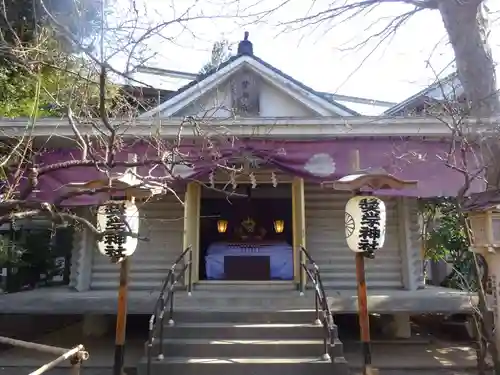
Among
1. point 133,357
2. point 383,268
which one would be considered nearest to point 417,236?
point 383,268

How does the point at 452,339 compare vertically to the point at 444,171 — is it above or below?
below

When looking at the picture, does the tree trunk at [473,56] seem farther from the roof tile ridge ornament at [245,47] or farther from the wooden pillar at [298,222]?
the roof tile ridge ornament at [245,47]

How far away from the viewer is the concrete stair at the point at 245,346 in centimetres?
641

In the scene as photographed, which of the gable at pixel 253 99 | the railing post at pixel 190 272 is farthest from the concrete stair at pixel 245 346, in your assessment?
the gable at pixel 253 99

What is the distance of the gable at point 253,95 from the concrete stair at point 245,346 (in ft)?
17.4

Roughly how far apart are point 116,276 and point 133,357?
2534 millimetres

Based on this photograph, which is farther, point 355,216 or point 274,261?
point 274,261

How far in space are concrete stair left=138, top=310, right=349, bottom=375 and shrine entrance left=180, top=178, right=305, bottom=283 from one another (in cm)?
215

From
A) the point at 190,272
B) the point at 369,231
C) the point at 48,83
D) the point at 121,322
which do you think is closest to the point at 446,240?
the point at 369,231

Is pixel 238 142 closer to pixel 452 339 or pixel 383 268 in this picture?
pixel 383 268

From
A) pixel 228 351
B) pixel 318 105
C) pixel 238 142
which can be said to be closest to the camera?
pixel 228 351

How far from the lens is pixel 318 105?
11062mm

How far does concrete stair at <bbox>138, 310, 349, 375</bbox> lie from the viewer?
253 inches

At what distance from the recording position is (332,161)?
372 inches
